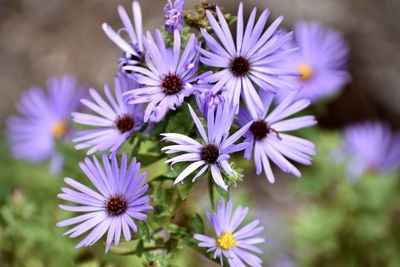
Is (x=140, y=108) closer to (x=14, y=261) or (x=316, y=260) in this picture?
(x=14, y=261)

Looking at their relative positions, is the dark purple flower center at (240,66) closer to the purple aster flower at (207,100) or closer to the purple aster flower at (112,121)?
the purple aster flower at (207,100)

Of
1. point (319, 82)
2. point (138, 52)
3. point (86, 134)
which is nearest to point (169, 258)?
point (86, 134)

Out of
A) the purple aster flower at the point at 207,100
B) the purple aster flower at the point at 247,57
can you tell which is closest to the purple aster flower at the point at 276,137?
the purple aster flower at the point at 247,57

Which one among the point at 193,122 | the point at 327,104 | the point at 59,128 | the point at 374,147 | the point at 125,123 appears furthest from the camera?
the point at 327,104

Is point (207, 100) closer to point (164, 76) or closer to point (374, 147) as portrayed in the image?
point (164, 76)

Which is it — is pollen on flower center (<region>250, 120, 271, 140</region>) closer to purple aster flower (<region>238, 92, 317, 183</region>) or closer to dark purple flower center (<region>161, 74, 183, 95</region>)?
purple aster flower (<region>238, 92, 317, 183</region>)

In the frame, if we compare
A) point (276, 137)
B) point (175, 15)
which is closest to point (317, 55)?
point (276, 137)
